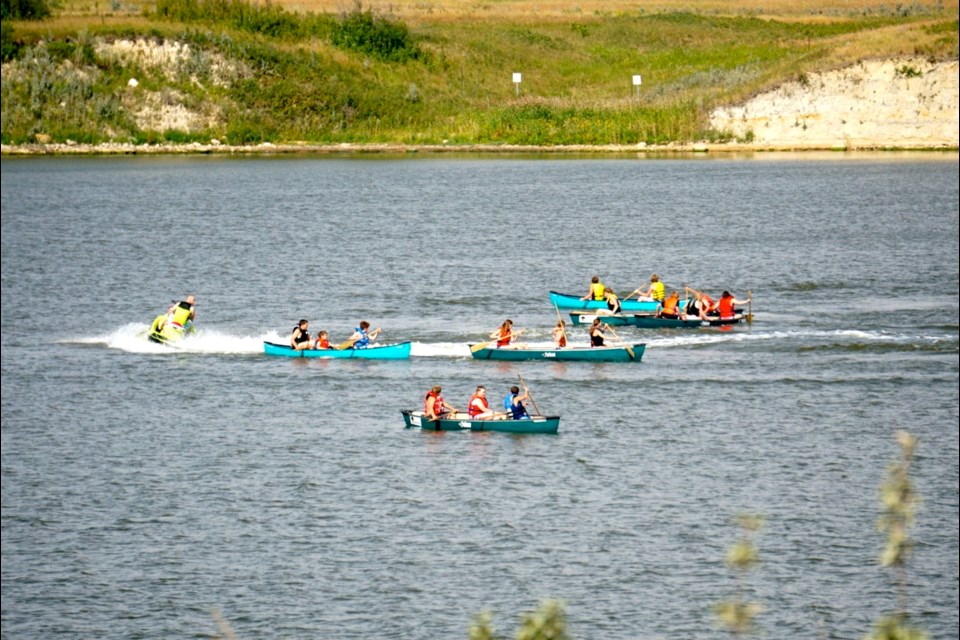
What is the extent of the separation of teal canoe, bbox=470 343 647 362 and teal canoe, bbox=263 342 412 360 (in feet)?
8.13

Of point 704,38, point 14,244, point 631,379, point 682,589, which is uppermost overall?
point 704,38

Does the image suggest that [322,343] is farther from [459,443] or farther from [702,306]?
[702,306]

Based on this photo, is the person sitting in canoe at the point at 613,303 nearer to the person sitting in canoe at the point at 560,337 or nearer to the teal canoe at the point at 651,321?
the teal canoe at the point at 651,321

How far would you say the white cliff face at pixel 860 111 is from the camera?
122 metres

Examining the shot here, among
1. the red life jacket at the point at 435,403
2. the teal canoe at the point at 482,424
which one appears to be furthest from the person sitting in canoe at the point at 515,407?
the red life jacket at the point at 435,403

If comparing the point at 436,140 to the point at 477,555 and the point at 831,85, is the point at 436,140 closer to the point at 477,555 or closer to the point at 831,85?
the point at 831,85

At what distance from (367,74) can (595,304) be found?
89.5 m

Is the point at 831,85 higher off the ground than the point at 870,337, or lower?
higher

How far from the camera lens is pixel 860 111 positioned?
126 metres

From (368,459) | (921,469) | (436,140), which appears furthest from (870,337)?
(436,140)

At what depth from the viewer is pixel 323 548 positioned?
33.5 metres

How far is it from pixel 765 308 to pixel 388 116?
83.3m

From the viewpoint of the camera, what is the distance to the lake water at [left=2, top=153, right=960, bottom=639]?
30750 mm

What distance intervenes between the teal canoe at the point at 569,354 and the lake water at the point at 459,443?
46cm
